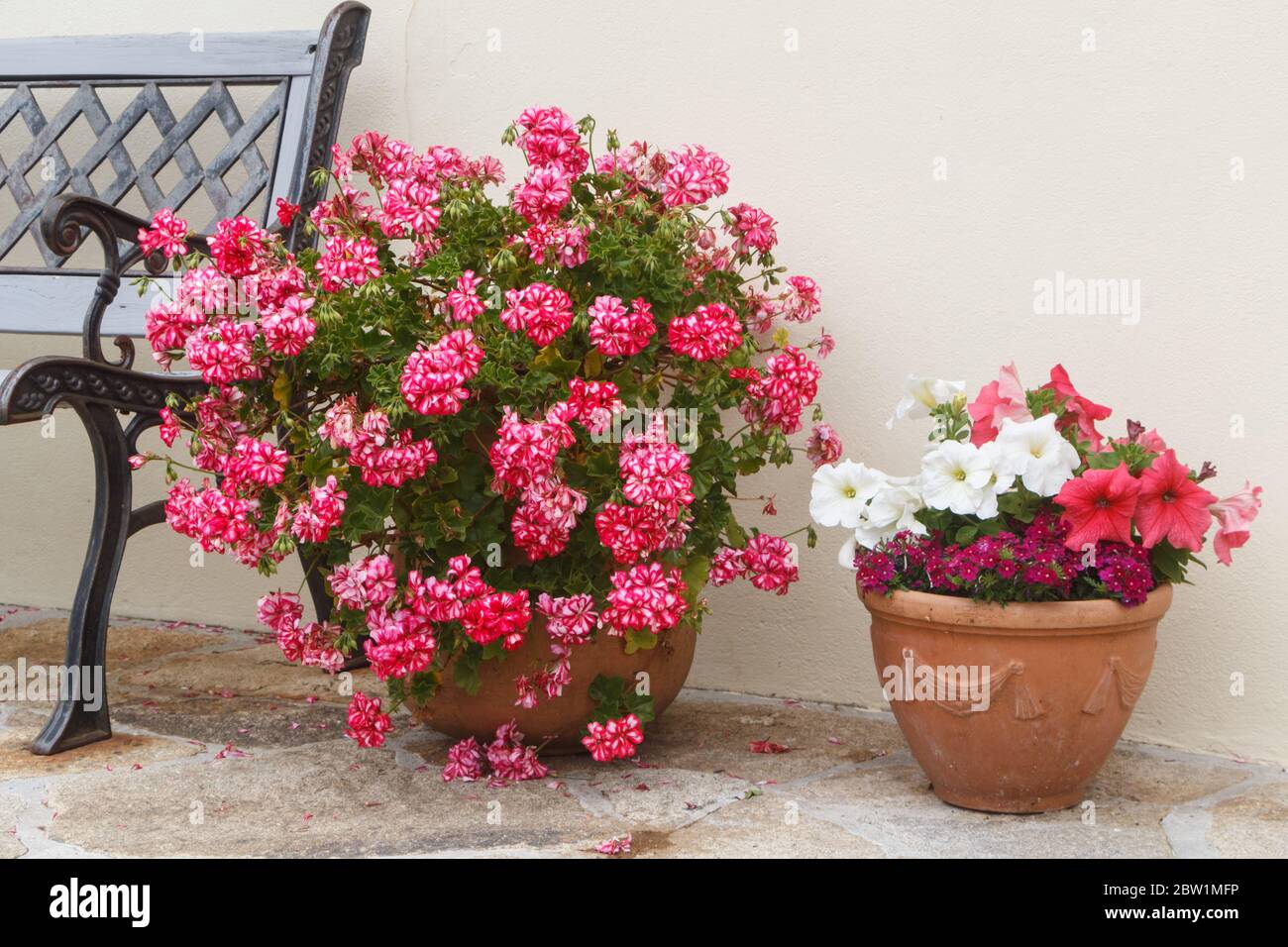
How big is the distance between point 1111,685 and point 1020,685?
0.14 metres

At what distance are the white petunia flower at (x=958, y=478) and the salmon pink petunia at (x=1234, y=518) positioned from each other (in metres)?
0.33

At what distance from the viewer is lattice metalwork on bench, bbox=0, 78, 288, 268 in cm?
291

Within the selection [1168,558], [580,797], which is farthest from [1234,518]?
[580,797]

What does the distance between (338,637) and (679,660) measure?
0.57 m

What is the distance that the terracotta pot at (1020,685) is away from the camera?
193 cm

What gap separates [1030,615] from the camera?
1.91 meters

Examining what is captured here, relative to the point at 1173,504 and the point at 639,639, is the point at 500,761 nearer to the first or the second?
the point at 639,639

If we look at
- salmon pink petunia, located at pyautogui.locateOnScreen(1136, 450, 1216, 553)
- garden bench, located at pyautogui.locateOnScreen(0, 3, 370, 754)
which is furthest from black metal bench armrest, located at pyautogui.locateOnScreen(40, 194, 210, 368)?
salmon pink petunia, located at pyautogui.locateOnScreen(1136, 450, 1216, 553)

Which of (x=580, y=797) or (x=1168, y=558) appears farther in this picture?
(x=580, y=797)

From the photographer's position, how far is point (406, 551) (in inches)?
85.0

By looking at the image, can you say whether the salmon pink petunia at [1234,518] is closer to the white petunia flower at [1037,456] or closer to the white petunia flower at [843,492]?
the white petunia flower at [1037,456]

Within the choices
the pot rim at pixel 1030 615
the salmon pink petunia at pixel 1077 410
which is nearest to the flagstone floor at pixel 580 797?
the pot rim at pixel 1030 615

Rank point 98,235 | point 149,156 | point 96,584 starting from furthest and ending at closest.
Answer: point 149,156, point 98,235, point 96,584

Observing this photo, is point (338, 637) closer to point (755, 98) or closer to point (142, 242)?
point (142, 242)
